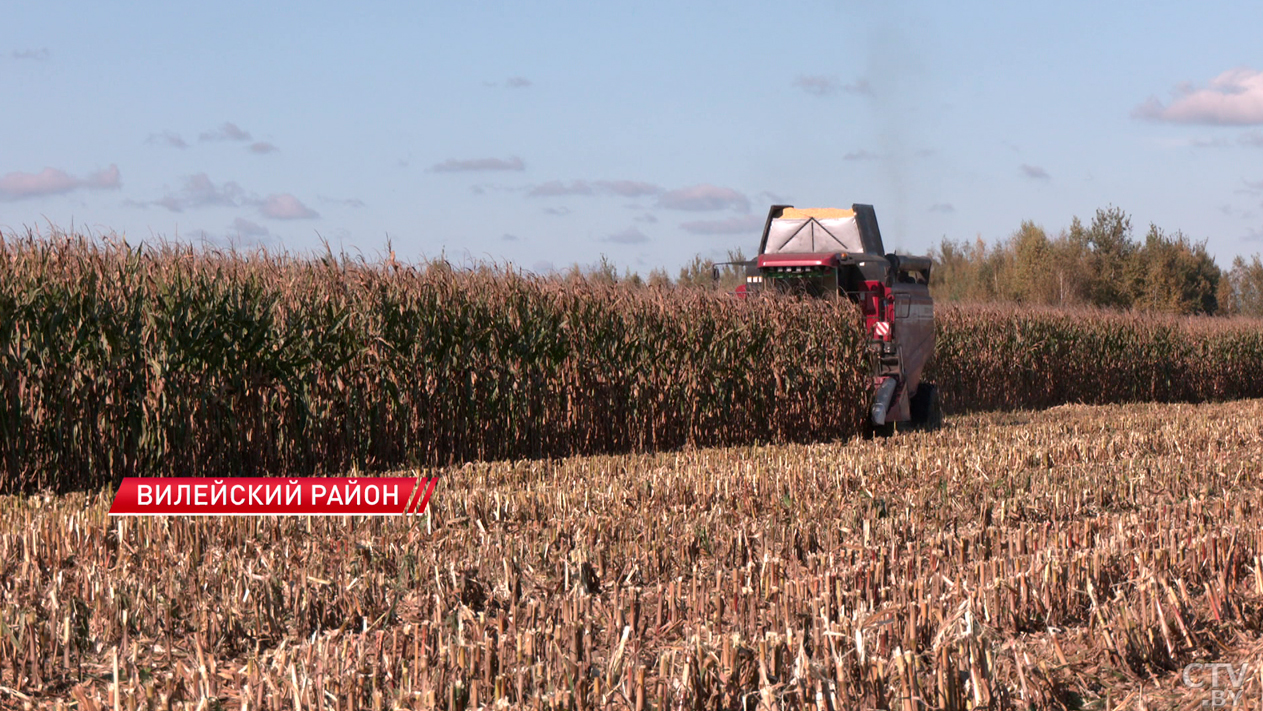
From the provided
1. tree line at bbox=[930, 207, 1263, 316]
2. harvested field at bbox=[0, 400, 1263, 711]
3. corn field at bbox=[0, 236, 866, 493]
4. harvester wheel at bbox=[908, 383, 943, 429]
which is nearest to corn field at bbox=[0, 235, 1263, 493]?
corn field at bbox=[0, 236, 866, 493]

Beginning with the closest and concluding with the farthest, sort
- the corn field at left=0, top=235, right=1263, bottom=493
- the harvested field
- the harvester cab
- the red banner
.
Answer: the harvested field → the red banner → the corn field at left=0, top=235, right=1263, bottom=493 → the harvester cab

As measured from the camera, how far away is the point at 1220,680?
388cm

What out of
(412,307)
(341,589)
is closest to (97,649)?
(341,589)

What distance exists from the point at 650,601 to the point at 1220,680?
2106 mm

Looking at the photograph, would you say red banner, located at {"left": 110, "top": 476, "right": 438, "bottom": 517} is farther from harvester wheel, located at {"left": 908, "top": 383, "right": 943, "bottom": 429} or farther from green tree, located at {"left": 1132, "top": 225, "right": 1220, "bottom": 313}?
green tree, located at {"left": 1132, "top": 225, "right": 1220, "bottom": 313}

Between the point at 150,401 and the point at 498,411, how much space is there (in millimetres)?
3329

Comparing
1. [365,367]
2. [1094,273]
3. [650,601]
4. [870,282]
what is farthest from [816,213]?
[1094,273]

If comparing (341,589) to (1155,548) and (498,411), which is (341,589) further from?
(498,411)

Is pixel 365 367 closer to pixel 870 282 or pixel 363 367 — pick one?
pixel 363 367

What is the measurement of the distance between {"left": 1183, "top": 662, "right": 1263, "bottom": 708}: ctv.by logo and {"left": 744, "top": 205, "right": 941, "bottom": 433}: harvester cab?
30.7ft

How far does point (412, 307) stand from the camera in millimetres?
11016

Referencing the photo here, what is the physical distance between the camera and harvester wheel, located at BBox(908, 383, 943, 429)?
48.0 ft

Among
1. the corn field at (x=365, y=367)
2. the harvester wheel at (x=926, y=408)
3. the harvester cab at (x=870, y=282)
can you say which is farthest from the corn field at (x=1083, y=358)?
the corn field at (x=365, y=367)

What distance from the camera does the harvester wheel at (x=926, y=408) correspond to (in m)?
14.6
